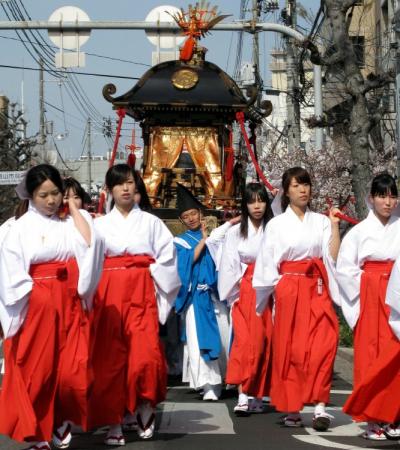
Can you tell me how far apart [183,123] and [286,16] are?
11.1 meters

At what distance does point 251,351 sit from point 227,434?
1.50 meters

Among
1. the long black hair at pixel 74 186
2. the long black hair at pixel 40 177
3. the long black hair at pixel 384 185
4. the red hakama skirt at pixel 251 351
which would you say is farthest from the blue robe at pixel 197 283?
the long black hair at pixel 40 177

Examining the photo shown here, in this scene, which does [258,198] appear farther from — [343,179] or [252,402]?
[343,179]

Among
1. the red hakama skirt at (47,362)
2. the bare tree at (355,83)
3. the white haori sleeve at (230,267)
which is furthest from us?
the bare tree at (355,83)

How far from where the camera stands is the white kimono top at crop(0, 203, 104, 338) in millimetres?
7496

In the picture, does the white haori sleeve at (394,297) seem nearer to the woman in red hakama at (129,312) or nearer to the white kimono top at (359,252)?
the white kimono top at (359,252)

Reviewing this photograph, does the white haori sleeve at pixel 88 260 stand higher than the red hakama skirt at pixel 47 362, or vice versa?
the white haori sleeve at pixel 88 260

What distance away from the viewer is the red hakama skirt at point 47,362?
735cm

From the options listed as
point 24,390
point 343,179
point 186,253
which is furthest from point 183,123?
point 343,179

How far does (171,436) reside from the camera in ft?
27.4

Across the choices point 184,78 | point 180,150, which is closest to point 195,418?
point 180,150

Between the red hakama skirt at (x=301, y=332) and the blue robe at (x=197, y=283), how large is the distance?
2023 mm

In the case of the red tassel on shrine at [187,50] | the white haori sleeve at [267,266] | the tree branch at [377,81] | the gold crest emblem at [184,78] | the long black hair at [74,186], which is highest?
the red tassel on shrine at [187,50]

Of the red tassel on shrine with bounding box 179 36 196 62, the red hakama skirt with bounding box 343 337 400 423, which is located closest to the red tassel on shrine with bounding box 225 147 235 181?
the red tassel on shrine with bounding box 179 36 196 62
